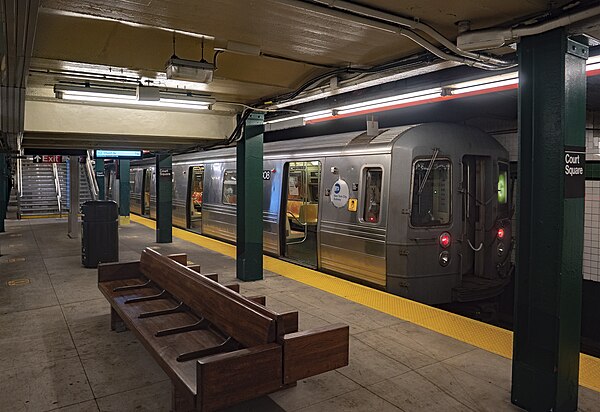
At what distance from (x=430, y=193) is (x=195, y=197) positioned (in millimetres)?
11254

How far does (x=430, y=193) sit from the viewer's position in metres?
6.36

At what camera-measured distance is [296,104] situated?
670 centimetres

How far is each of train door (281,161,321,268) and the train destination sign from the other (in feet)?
17.3

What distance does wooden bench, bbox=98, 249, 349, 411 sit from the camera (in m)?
2.63

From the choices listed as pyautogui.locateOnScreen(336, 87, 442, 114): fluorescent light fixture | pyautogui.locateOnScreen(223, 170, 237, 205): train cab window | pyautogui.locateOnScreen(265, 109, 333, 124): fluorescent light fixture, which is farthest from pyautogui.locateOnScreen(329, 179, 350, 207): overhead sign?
pyautogui.locateOnScreen(223, 170, 237, 205): train cab window

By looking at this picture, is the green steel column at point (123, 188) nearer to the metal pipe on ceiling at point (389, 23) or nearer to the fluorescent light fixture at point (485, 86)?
the fluorescent light fixture at point (485, 86)

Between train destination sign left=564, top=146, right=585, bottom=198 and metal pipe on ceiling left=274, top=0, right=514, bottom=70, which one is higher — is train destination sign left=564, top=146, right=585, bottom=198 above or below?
below

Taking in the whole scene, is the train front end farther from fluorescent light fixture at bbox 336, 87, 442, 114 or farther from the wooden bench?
the wooden bench

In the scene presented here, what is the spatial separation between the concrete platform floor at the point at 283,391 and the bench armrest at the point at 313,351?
0.45 m

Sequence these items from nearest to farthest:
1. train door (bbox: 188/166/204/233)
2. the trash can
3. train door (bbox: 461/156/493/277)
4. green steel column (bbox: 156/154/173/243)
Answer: train door (bbox: 461/156/493/277), the trash can, green steel column (bbox: 156/154/173/243), train door (bbox: 188/166/204/233)

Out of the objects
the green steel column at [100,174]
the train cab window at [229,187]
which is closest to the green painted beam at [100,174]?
the green steel column at [100,174]

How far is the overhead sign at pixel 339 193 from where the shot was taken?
704cm

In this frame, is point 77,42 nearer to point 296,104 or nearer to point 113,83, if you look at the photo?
point 113,83

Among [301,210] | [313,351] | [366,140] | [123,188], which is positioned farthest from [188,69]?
[123,188]
